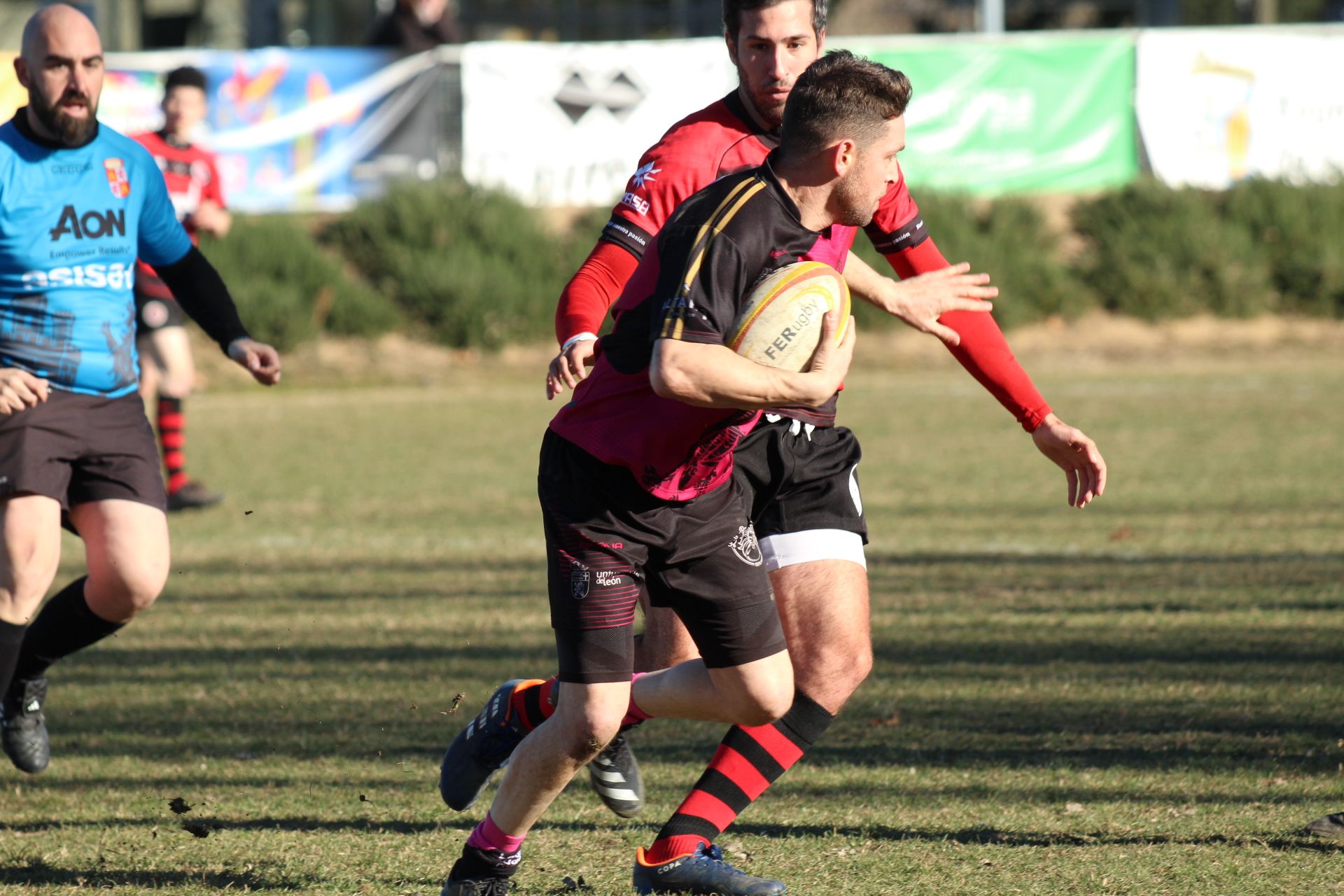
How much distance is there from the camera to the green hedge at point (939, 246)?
16078mm

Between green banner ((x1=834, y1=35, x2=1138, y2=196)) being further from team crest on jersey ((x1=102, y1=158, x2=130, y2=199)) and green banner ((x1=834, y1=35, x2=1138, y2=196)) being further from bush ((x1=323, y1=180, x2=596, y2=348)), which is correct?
team crest on jersey ((x1=102, y1=158, x2=130, y2=199))

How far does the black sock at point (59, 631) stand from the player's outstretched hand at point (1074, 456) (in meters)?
2.74

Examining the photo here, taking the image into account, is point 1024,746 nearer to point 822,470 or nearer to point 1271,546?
point 822,470

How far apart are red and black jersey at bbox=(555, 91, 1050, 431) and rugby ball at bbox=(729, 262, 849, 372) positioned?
585 millimetres

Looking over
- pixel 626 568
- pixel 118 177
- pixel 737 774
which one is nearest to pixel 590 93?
pixel 118 177

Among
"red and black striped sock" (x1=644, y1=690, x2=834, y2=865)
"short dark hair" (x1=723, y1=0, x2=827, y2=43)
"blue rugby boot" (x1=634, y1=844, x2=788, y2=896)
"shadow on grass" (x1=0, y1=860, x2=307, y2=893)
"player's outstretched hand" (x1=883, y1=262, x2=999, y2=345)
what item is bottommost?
"shadow on grass" (x1=0, y1=860, x2=307, y2=893)

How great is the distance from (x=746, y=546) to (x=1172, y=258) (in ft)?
48.2

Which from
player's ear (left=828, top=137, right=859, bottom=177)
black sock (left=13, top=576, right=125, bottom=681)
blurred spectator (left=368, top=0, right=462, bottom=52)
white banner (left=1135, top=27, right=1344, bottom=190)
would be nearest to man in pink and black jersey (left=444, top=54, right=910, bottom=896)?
player's ear (left=828, top=137, right=859, bottom=177)

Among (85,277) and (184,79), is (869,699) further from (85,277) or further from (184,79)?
(184,79)

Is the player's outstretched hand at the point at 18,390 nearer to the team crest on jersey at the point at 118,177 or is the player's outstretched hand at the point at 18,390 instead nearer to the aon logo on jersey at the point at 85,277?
the aon logo on jersey at the point at 85,277

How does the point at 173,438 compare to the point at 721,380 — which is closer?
the point at 721,380

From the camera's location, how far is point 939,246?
54.3 feet

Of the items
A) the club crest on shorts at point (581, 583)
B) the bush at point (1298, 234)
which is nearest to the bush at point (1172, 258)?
the bush at point (1298, 234)

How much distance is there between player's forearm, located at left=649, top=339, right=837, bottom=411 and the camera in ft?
10.4
